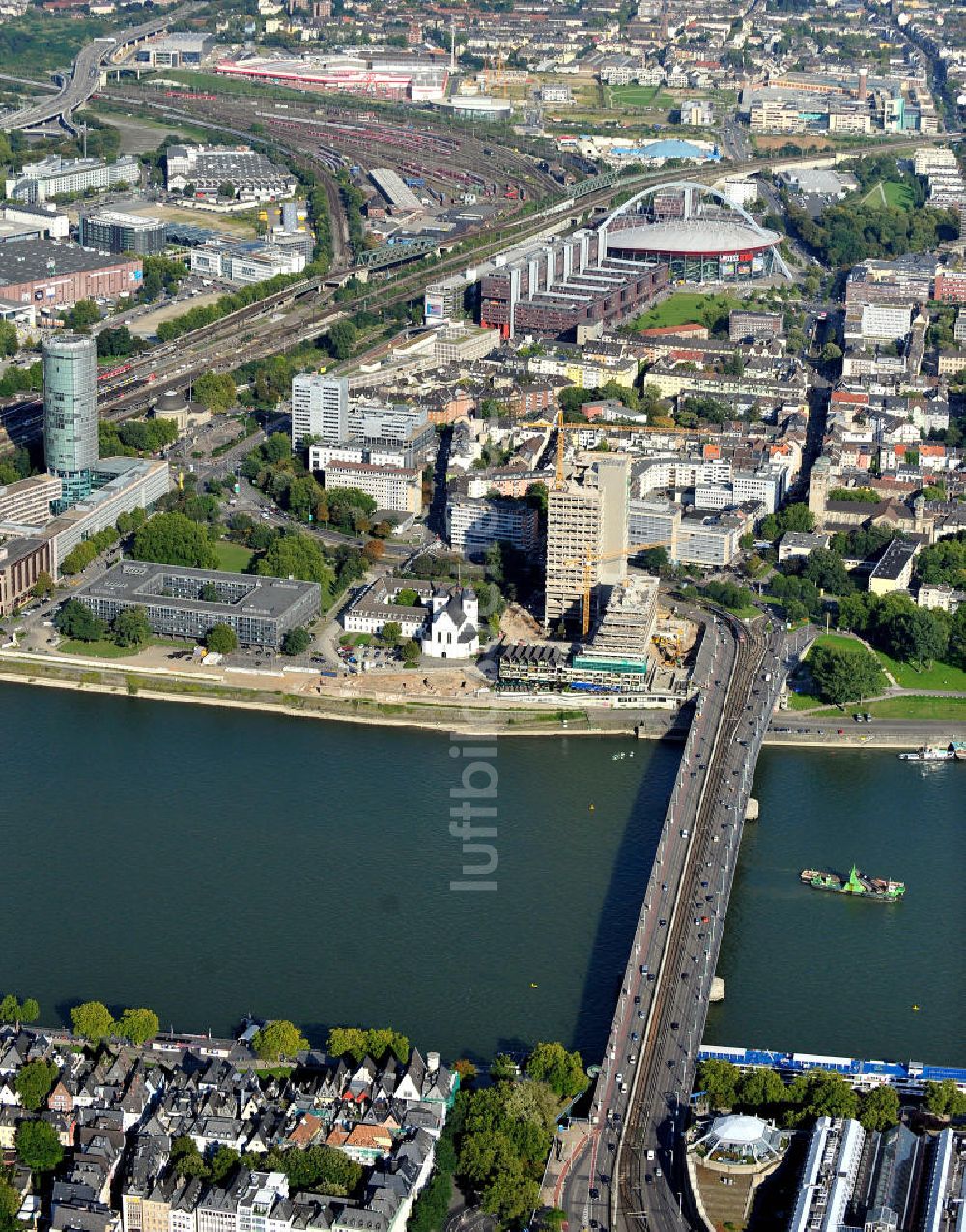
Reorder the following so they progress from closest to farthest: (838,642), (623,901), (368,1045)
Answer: (368,1045)
(623,901)
(838,642)

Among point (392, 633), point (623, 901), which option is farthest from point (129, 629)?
point (623, 901)

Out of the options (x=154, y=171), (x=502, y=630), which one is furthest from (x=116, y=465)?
(x=154, y=171)

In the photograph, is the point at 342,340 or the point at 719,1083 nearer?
the point at 719,1083

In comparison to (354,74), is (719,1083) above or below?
below

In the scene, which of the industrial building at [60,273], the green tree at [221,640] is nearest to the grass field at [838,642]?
the green tree at [221,640]

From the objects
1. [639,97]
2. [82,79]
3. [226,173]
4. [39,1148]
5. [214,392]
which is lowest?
[39,1148]

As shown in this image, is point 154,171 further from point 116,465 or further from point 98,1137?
point 98,1137

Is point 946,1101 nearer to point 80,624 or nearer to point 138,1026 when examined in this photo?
point 138,1026
